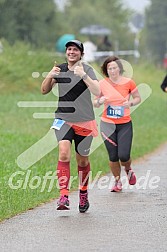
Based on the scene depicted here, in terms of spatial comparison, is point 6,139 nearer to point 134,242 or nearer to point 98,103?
point 98,103

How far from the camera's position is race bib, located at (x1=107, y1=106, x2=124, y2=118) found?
12.6 meters

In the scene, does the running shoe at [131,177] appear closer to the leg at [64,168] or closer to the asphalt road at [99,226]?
the asphalt road at [99,226]

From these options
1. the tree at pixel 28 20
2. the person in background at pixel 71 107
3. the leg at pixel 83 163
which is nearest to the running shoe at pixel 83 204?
the leg at pixel 83 163

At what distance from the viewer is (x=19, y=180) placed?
12.8 meters

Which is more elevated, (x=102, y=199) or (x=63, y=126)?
(x=63, y=126)

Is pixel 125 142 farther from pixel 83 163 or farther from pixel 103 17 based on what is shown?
pixel 103 17

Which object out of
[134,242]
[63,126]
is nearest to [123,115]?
[63,126]

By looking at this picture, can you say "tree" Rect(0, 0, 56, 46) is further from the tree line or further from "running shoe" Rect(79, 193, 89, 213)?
"running shoe" Rect(79, 193, 89, 213)

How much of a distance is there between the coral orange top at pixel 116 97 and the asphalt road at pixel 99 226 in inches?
39.8

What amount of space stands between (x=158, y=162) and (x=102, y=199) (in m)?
5.42

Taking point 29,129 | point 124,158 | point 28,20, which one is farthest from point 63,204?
point 28,20

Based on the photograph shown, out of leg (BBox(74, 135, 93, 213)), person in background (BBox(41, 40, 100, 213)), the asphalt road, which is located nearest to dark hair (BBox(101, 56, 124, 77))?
the asphalt road

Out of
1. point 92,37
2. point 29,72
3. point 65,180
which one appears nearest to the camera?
point 65,180

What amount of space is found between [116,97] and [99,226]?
3366 millimetres
